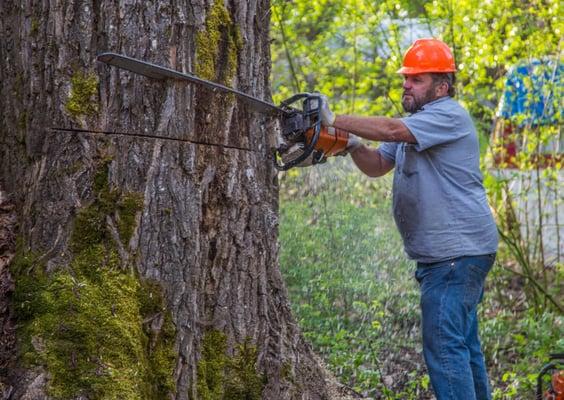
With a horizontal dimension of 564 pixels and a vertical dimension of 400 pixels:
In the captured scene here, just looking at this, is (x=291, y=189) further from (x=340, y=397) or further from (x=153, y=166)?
(x=153, y=166)

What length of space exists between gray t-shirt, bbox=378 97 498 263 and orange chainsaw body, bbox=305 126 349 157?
0.33 metres

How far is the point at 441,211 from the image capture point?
4293 millimetres

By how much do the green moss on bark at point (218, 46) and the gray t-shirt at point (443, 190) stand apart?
1.22m

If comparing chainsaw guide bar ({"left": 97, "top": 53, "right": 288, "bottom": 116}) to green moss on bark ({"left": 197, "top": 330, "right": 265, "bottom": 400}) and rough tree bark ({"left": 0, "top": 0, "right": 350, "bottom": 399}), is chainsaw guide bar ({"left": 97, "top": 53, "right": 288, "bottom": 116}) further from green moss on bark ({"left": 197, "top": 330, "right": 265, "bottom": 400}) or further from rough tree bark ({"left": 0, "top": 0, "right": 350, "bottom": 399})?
green moss on bark ({"left": 197, "top": 330, "right": 265, "bottom": 400})

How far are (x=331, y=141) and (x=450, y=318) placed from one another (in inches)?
42.6

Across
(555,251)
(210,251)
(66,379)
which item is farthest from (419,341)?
(66,379)

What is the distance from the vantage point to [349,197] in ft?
25.4

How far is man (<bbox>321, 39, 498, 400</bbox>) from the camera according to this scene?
4.16 m

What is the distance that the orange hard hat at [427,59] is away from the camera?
448 cm

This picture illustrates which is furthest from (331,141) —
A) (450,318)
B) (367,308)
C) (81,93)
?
(367,308)

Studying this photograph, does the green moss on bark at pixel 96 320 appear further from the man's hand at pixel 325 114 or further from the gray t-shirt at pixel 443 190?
the gray t-shirt at pixel 443 190

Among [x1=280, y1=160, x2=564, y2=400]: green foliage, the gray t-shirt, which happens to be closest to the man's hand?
the gray t-shirt

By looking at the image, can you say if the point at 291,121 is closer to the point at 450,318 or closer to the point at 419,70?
the point at 419,70

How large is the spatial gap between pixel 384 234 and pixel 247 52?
12.9 ft
